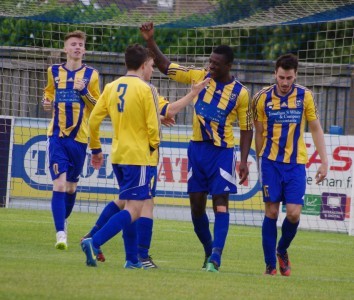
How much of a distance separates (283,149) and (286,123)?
0.80 ft

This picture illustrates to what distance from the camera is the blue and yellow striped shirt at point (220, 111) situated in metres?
10.3

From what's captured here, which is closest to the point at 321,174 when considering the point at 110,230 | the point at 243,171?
the point at 243,171

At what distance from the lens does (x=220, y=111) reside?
33.8ft

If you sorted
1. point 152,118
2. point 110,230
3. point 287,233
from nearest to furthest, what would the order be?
point 110,230, point 152,118, point 287,233

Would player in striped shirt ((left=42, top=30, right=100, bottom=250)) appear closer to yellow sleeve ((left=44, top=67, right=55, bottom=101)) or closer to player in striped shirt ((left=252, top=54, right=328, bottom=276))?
yellow sleeve ((left=44, top=67, right=55, bottom=101))

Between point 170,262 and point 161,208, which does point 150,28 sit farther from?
point 161,208

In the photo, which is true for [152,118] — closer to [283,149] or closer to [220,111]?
[220,111]

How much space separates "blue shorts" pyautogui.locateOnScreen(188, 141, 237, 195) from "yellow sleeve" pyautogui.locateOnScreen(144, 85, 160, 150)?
3.84ft

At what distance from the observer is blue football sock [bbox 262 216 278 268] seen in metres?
10.2

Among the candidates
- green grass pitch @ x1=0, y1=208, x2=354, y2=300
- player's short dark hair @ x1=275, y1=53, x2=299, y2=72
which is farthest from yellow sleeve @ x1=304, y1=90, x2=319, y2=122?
green grass pitch @ x1=0, y1=208, x2=354, y2=300

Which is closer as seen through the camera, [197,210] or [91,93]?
[197,210]

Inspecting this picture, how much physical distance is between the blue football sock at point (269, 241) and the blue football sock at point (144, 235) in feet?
3.50

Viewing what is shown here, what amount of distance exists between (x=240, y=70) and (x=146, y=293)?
11790mm

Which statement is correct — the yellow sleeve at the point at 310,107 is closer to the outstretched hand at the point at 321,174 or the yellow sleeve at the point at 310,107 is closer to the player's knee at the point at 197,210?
the outstretched hand at the point at 321,174
